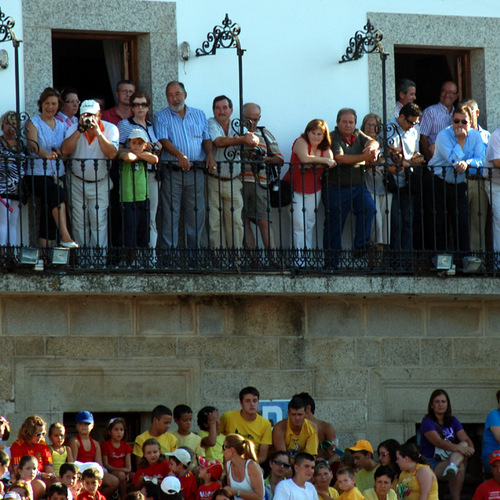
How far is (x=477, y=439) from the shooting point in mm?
17969

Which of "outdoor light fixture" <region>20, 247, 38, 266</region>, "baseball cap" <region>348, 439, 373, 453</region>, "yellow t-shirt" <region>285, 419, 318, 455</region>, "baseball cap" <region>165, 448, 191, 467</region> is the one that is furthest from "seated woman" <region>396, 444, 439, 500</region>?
"outdoor light fixture" <region>20, 247, 38, 266</region>

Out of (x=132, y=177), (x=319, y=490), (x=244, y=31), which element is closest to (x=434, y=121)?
(x=244, y=31)

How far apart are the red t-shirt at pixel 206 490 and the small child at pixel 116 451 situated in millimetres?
790

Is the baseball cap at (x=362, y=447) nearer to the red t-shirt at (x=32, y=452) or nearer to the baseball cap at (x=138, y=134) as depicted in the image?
the red t-shirt at (x=32, y=452)

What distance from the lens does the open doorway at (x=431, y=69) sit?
1888 cm

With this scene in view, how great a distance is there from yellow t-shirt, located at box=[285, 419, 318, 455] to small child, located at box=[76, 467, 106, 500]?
2.10 meters

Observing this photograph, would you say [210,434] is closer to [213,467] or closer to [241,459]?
[213,467]

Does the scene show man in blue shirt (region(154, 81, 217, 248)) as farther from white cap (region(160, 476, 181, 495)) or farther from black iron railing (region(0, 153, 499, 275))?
white cap (region(160, 476, 181, 495))

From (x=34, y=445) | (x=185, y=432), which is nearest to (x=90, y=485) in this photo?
(x=34, y=445)

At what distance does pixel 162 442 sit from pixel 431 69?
5.63 meters

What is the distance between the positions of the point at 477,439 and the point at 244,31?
4.69 m

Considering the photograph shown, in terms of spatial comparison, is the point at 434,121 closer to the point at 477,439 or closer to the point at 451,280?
the point at 451,280

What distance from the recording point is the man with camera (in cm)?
1656

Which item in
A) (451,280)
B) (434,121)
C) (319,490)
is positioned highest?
(434,121)
